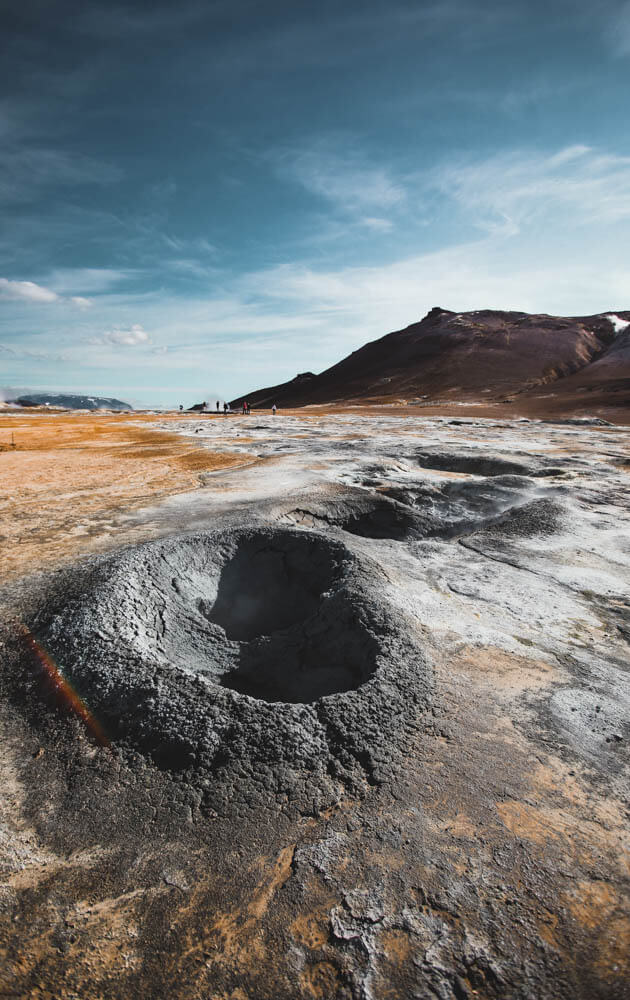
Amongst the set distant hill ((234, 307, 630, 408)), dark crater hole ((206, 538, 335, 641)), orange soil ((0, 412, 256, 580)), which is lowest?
dark crater hole ((206, 538, 335, 641))

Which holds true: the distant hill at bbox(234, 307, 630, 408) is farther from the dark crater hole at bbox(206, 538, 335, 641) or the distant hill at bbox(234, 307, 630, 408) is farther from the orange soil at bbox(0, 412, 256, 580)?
the dark crater hole at bbox(206, 538, 335, 641)

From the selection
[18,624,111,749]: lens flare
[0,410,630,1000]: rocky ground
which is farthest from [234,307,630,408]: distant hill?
[18,624,111,749]: lens flare

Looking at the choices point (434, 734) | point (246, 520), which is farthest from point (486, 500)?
point (434, 734)

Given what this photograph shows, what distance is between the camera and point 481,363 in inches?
2650

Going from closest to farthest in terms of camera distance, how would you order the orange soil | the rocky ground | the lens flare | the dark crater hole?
the rocky ground → the lens flare → the dark crater hole → the orange soil

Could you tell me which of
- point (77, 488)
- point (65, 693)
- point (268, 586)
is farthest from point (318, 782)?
point (77, 488)

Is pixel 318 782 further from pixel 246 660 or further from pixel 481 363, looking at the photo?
pixel 481 363

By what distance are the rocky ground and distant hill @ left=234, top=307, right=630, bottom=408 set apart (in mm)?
37741

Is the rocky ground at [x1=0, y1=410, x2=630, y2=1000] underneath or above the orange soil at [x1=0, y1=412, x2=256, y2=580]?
underneath

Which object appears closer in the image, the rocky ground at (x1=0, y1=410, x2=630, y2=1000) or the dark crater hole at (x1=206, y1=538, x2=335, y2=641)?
the rocky ground at (x1=0, y1=410, x2=630, y2=1000)

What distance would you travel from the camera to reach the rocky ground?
1.69m

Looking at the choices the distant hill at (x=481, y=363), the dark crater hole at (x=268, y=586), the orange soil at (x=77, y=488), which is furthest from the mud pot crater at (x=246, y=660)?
the distant hill at (x=481, y=363)

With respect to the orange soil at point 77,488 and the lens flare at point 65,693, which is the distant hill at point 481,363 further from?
the lens flare at point 65,693

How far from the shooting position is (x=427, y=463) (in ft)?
41.6
